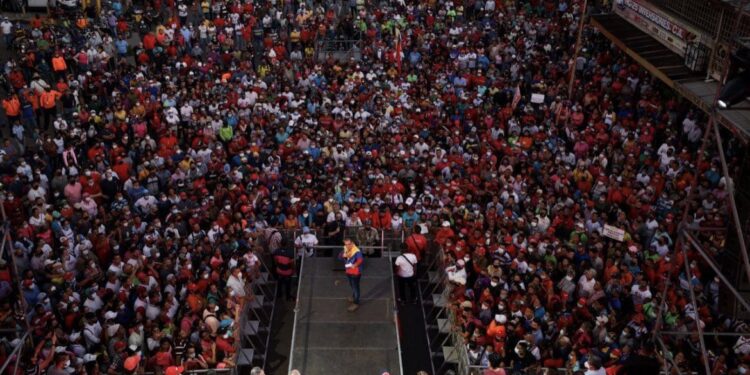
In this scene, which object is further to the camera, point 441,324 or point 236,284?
point 441,324

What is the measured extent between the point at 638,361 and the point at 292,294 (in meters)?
8.54

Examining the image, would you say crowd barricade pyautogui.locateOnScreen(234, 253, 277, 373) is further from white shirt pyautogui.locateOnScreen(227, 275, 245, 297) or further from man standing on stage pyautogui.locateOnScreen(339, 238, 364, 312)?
man standing on stage pyautogui.locateOnScreen(339, 238, 364, 312)

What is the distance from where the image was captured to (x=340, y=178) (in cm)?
1889

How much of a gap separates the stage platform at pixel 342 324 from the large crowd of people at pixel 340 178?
103 centimetres

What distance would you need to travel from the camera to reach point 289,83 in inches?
991

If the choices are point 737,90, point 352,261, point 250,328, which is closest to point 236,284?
point 250,328

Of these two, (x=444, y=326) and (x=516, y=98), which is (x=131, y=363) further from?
(x=516, y=98)

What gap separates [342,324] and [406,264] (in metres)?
1.96

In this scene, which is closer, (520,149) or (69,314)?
(69,314)

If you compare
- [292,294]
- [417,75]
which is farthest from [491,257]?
[417,75]

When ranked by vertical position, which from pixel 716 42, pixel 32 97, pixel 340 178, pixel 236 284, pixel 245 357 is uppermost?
pixel 716 42

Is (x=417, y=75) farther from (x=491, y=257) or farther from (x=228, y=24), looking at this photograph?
(x=491, y=257)

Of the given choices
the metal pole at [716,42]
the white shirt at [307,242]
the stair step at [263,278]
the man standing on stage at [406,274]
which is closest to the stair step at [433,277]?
the man standing on stage at [406,274]

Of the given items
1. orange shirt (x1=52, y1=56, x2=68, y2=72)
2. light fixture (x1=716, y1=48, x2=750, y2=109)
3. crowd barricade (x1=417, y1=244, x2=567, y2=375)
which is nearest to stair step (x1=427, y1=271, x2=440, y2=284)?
crowd barricade (x1=417, y1=244, x2=567, y2=375)
